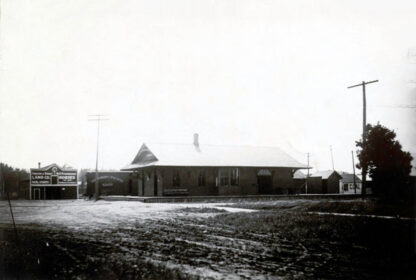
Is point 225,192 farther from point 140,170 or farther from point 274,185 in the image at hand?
point 140,170

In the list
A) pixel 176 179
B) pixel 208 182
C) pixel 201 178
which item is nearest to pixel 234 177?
pixel 208 182

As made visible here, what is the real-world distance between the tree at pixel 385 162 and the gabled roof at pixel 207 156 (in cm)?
1965

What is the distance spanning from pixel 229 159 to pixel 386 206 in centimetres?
2324

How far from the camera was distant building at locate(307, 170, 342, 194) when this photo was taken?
204 feet

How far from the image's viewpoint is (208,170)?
35656mm

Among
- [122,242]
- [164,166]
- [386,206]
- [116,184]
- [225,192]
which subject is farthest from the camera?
[116,184]

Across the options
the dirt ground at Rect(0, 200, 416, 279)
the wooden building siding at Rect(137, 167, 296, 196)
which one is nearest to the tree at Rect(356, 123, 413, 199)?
the dirt ground at Rect(0, 200, 416, 279)

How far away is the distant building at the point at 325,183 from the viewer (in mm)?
62281

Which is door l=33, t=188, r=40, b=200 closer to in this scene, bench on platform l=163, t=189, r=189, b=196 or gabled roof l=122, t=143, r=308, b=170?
gabled roof l=122, t=143, r=308, b=170

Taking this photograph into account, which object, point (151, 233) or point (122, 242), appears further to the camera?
point (151, 233)

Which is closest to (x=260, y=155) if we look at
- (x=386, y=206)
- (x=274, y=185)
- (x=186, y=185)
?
(x=274, y=185)

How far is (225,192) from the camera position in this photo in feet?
117

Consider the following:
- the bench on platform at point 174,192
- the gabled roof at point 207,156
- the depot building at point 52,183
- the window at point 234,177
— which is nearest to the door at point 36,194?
the depot building at point 52,183

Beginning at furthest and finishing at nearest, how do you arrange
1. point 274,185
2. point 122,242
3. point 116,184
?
point 116,184, point 274,185, point 122,242
